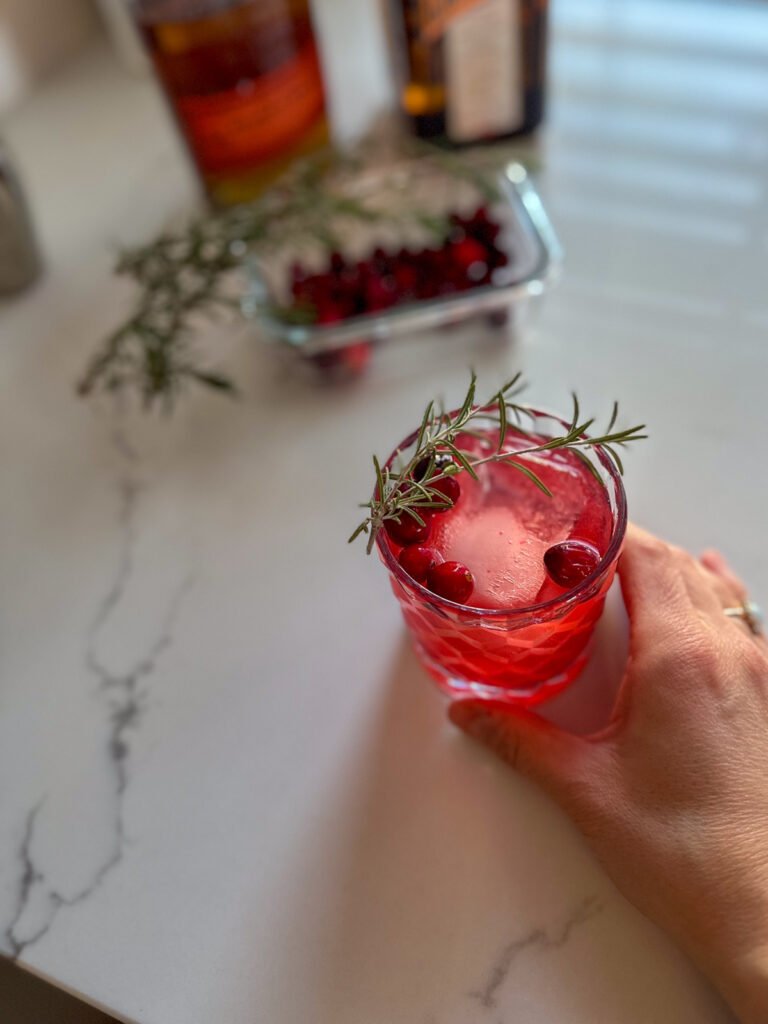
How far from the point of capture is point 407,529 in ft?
1.44

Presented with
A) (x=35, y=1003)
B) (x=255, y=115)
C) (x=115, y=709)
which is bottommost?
(x=35, y=1003)

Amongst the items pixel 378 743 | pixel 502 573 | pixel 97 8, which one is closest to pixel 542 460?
pixel 502 573

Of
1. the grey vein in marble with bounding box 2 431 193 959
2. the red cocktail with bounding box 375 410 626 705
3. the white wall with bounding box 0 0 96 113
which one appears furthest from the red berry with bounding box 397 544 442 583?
the white wall with bounding box 0 0 96 113

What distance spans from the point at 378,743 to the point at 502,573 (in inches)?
6.4

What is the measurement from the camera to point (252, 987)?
463 millimetres

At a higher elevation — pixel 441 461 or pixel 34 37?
pixel 34 37

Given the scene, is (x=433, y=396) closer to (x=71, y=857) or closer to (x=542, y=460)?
(x=542, y=460)

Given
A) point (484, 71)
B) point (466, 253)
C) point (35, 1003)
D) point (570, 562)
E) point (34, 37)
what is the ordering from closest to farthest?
point (570, 562) < point (35, 1003) < point (466, 253) < point (484, 71) < point (34, 37)

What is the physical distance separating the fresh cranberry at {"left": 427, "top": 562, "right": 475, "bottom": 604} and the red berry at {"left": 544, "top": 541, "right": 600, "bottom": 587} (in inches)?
1.7

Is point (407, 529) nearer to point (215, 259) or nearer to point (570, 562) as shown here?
point (570, 562)

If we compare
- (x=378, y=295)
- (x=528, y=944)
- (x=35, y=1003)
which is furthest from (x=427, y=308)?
(x=35, y=1003)

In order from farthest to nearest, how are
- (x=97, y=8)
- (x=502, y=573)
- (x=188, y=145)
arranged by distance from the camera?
1. (x=97, y=8)
2. (x=188, y=145)
3. (x=502, y=573)

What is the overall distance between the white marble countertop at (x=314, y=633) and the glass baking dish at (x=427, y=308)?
42 millimetres

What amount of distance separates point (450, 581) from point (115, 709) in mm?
281
